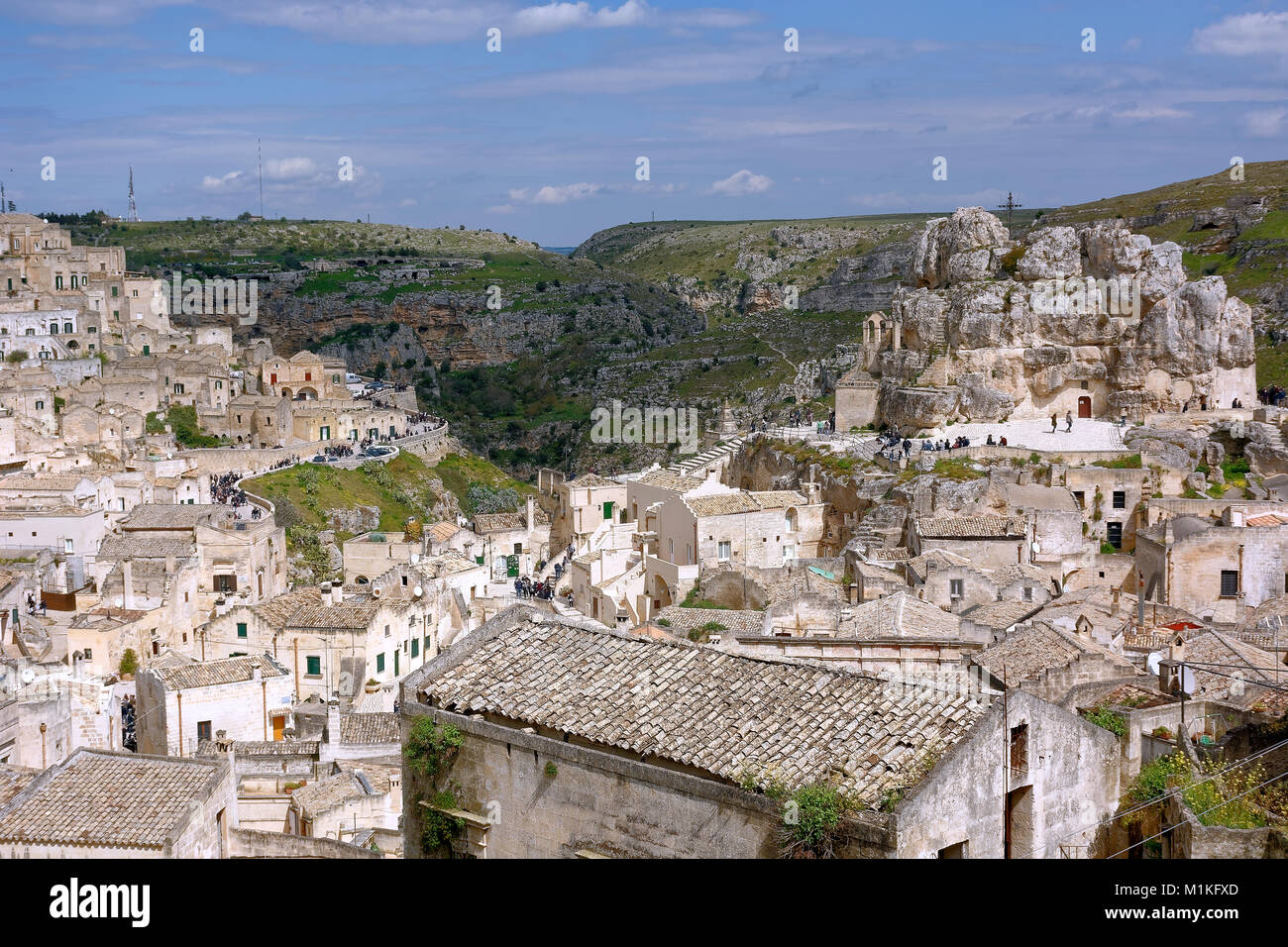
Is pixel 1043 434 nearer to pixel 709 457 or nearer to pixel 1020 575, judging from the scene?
pixel 709 457

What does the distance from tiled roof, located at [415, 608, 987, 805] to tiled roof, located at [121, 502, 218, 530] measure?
1338 inches

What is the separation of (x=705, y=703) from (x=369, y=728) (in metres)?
16.0

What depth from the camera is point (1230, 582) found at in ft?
122

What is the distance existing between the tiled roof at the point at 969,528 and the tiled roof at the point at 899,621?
30.9ft

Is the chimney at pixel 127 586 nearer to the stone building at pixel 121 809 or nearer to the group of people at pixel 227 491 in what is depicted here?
the group of people at pixel 227 491

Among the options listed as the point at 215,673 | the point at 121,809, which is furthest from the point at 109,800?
the point at 215,673

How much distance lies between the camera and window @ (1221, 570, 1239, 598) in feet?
122

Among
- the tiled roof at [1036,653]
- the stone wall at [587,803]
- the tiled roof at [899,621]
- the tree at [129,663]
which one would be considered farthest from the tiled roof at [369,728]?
the stone wall at [587,803]

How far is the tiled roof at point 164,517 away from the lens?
1927 inches

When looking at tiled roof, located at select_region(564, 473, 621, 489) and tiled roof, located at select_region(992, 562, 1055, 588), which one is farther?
tiled roof, located at select_region(564, 473, 621, 489)

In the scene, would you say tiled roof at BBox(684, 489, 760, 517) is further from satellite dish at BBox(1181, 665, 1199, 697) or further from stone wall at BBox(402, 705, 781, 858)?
stone wall at BBox(402, 705, 781, 858)

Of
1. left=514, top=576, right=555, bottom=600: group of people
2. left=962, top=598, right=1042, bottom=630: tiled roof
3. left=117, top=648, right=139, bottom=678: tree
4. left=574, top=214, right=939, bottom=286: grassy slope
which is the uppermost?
left=574, top=214, right=939, bottom=286: grassy slope

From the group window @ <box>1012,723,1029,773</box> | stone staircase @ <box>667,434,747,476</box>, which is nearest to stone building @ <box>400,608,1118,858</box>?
window @ <box>1012,723,1029,773</box>

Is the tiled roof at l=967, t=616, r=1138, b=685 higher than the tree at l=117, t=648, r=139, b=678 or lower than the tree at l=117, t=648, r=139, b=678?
higher
